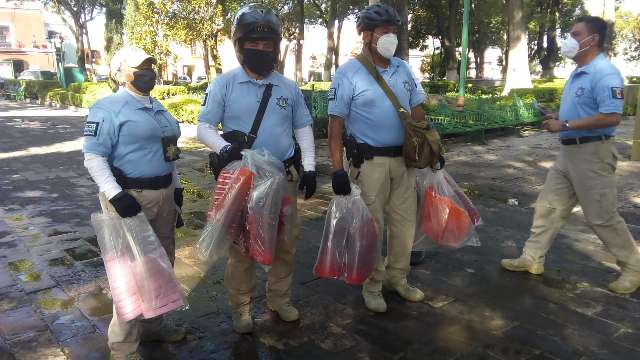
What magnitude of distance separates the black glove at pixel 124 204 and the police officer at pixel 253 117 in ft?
1.83

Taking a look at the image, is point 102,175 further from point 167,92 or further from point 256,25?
point 167,92

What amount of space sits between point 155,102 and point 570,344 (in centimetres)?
280

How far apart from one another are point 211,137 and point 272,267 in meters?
0.92

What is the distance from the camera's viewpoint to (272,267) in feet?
10.5

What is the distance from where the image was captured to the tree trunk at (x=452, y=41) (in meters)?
25.3

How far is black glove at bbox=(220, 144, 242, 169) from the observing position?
280cm

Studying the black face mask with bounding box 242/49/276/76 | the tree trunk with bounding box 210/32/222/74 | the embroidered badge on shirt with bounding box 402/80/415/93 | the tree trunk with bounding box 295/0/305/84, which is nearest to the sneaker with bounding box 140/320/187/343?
the black face mask with bounding box 242/49/276/76

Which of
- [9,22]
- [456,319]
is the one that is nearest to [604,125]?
[456,319]

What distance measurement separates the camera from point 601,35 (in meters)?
3.59

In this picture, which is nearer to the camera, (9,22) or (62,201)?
(62,201)

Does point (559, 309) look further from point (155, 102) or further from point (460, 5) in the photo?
point (460, 5)

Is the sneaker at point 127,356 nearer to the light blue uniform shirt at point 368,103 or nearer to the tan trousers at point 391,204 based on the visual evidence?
the tan trousers at point 391,204

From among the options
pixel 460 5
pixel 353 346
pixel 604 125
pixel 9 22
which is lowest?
pixel 353 346

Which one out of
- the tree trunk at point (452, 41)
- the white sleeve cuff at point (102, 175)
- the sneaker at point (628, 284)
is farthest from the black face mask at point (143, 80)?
the tree trunk at point (452, 41)
